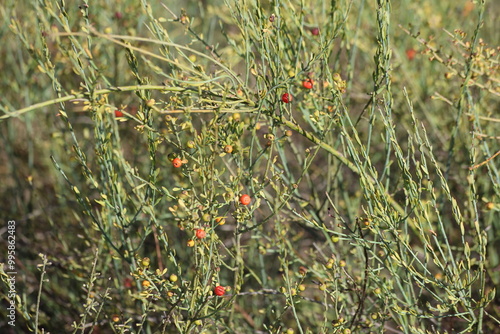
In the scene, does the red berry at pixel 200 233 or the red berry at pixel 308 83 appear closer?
the red berry at pixel 200 233

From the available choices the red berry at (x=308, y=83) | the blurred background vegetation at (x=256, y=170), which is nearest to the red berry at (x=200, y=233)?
the blurred background vegetation at (x=256, y=170)

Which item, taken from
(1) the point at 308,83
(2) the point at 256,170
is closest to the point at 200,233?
(1) the point at 308,83

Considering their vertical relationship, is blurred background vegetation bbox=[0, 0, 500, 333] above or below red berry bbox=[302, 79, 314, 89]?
below

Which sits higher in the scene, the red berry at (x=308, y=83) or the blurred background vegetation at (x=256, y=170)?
the red berry at (x=308, y=83)

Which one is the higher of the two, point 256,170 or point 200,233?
point 200,233

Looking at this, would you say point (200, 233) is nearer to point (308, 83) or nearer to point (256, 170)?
point (308, 83)

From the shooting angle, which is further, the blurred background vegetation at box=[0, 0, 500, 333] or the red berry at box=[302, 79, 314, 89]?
the red berry at box=[302, 79, 314, 89]

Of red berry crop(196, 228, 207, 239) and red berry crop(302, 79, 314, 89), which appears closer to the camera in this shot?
red berry crop(196, 228, 207, 239)

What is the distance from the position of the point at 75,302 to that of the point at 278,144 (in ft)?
4.54

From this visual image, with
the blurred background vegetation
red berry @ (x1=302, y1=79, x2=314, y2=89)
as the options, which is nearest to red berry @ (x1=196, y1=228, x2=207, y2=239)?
the blurred background vegetation

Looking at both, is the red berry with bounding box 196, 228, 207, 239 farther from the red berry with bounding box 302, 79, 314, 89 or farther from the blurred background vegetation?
the red berry with bounding box 302, 79, 314, 89

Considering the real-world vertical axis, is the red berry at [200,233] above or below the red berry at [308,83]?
below

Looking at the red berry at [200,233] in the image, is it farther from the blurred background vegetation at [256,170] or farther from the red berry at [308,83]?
the red berry at [308,83]

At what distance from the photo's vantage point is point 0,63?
3918 millimetres
